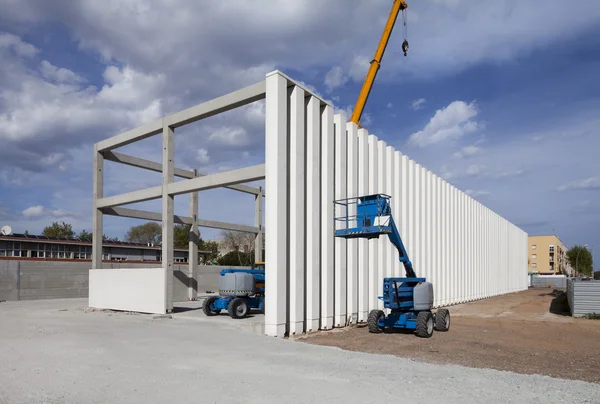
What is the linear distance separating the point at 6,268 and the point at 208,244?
47.1 metres

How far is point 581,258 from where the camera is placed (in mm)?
96500

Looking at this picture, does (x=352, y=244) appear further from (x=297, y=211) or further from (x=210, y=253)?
(x=210, y=253)

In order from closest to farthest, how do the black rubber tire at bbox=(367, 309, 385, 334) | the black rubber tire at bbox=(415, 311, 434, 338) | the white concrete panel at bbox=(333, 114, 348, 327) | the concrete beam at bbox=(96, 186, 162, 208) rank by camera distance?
the black rubber tire at bbox=(415, 311, 434, 338), the black rubber tire at bbox=(367, 309, 385, 334), the white concrete panel at bbox=(333, 114, 348, 327), the concrete beam at bbox=(96, 186, 162, 208)

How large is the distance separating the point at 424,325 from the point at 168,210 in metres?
12.7

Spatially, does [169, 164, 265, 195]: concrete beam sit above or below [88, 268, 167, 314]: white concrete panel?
above

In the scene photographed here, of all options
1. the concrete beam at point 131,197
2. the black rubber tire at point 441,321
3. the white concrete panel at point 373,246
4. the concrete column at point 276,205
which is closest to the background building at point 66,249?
the concrete beam at point 131,197

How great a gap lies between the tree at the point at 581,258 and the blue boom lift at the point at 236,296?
89988 mm

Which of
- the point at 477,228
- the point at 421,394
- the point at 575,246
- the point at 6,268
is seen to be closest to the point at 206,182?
the point at 421,394

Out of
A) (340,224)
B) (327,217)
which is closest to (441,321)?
(340,224)

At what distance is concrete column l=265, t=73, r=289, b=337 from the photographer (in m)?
15.7

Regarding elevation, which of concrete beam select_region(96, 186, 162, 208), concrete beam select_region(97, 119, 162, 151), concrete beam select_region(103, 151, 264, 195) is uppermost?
concrete beam select_region(97, 119, 162, 151)

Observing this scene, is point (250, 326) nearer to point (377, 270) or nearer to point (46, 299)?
point (377, 270)

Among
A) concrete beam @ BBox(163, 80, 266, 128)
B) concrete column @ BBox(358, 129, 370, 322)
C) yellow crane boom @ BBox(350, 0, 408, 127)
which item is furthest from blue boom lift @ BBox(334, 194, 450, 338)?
yellow crane boom @ BBox(350, 0, 408, 127)

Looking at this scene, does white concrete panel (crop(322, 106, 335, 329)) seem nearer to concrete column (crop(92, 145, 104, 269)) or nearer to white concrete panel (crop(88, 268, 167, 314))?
white concrete panel (crop(88, 268, 167, 314))
